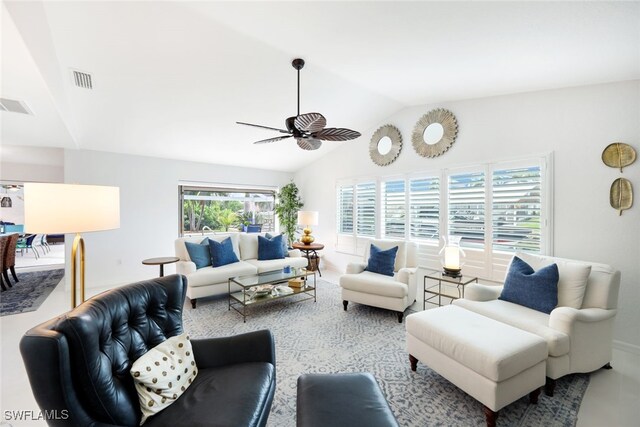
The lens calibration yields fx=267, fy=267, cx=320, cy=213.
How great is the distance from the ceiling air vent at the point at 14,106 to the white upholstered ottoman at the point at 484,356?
455 cm

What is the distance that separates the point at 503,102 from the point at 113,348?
4350 millimetres

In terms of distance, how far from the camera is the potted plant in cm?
636

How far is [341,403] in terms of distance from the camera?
1.35 metres

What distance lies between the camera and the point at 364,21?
2.23 meters

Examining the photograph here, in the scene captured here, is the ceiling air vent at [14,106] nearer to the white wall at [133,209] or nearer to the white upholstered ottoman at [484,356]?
the white wall at [133,209]

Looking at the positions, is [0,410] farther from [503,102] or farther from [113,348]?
[503,102]

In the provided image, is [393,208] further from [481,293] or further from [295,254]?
[481,293]

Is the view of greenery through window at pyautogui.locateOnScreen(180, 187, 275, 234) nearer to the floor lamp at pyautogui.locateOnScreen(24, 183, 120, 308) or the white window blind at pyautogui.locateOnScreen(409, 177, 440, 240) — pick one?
the white window blind at pyautogui.locateOnScreen(409, 177, 440, 240)

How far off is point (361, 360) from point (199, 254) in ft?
9.30

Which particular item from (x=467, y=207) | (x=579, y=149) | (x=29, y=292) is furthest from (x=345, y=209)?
(x=29, y=292)

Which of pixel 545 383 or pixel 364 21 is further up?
pixel 364 21

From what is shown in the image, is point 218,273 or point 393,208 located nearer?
point 218,273

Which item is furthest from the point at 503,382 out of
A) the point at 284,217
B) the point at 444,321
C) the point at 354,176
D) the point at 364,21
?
the point at 284,217

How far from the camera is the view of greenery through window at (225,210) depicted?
568cm
